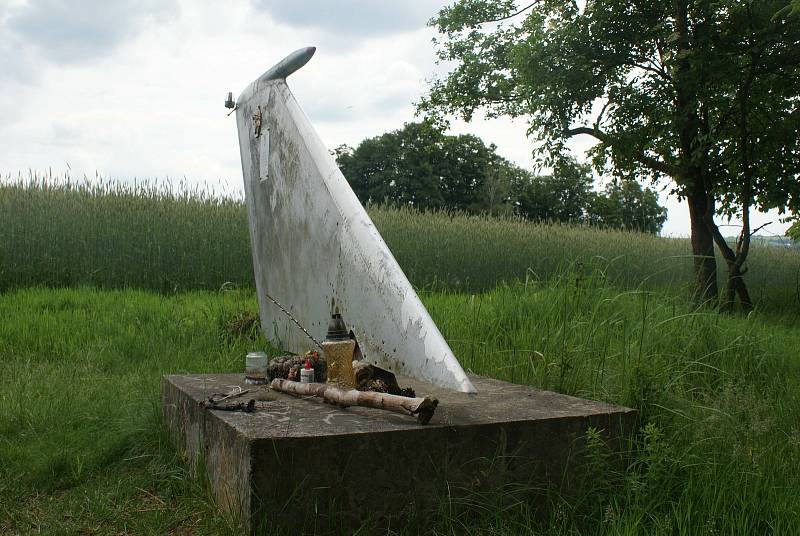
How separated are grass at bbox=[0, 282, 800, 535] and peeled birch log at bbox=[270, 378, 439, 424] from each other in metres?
0.30

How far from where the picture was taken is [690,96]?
9562mm

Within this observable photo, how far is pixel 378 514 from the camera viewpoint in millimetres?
2186

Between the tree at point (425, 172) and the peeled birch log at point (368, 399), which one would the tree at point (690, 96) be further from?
the tree at point (425, 172)

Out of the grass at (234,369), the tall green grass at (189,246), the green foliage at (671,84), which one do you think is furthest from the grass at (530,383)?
the green foliage at (671,84)

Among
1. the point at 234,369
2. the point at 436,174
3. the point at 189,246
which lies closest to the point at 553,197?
the point at 436,174

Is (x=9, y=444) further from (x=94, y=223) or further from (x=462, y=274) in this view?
(x=462, y=274)

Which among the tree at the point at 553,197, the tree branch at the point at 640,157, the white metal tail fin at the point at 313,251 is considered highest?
the tree at the point at 553,197

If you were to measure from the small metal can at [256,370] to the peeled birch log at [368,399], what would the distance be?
11.9 inches

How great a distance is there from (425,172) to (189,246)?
3344 centimetres

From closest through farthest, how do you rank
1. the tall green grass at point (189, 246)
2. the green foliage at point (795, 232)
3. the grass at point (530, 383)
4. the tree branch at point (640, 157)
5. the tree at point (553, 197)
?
the grass at point (530, 383) → the tall green grass at point (189, 246) → the tree branch at point (640, 157) → the green foliage at point (795, 232) → the tree at point (553, 197)

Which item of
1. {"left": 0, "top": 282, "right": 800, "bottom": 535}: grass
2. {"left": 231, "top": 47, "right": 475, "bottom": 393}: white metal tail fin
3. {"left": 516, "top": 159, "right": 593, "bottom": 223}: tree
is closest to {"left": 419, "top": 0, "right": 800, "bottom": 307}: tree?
{"left": 0, "top": 282, "right": 800, "bottom": 535}: grass

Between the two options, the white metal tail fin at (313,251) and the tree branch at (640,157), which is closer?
the white metal tail fin at (313,251)

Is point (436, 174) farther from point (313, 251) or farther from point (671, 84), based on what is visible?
point (313, 251)

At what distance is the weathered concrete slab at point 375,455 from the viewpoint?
2.13 meters
